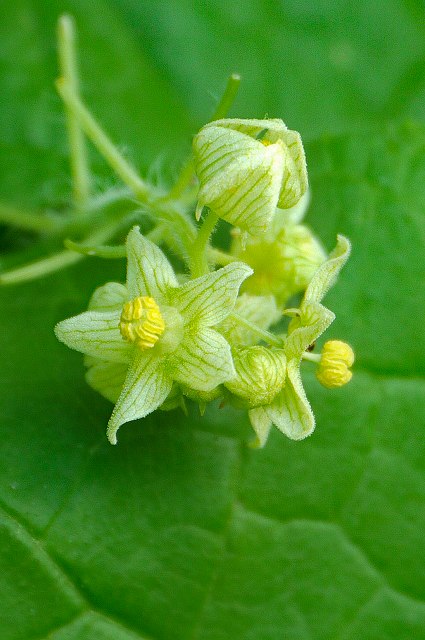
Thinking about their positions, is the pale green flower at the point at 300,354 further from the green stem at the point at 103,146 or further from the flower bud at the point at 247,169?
the green stem at the point at 103,146

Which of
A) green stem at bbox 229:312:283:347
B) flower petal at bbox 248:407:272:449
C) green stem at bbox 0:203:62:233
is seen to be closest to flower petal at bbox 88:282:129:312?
green stem at bbox 229:312:283:347

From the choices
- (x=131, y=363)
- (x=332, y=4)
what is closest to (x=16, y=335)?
(x=131, y=363)

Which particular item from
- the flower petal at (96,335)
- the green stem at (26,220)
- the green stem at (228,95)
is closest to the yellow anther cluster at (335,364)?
the flower petal at (96,335)

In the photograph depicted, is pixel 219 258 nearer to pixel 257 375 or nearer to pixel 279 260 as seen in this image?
pixel 279 260

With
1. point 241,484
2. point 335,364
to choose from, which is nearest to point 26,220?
point 241,484

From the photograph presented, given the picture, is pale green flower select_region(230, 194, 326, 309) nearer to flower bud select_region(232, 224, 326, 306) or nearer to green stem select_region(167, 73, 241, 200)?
flower bud select_region(232, 224, 326, 306)

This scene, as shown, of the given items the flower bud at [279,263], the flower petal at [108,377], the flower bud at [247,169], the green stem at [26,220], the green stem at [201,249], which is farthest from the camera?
the green stem at [26,220]
